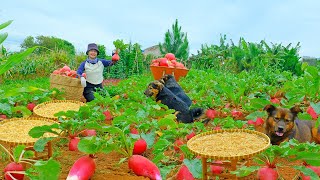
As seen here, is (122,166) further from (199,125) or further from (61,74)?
(61,74)

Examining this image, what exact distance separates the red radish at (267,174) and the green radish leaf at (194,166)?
1.19 ft

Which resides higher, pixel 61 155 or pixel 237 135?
pixel 237 135

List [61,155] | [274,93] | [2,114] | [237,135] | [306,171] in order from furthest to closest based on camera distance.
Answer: [274,93] < [2,114] < [61,155] < [237,135] < [306,171]

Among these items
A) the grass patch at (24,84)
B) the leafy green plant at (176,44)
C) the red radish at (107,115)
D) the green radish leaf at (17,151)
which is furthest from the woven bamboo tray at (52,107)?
the leafy green plant at (176,44)

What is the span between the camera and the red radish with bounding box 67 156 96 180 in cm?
247

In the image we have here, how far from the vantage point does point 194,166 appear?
269cm

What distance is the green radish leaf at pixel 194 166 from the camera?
262cm

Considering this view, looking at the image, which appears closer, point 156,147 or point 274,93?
point 156,147

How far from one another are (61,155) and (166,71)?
231 inches

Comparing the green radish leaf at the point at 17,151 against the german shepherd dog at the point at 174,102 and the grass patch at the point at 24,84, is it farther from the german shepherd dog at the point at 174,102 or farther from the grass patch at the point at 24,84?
the grass patch at the point at 24,84

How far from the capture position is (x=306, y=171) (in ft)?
8.00

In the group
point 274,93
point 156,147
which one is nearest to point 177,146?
point 156,147

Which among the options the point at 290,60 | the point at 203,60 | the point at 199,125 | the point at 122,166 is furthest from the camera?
the point at 203,60

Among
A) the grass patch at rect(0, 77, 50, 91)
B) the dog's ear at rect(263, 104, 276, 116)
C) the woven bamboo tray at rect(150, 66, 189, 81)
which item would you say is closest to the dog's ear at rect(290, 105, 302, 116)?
the dog's ear at rect(263, 104, 276, 116)
